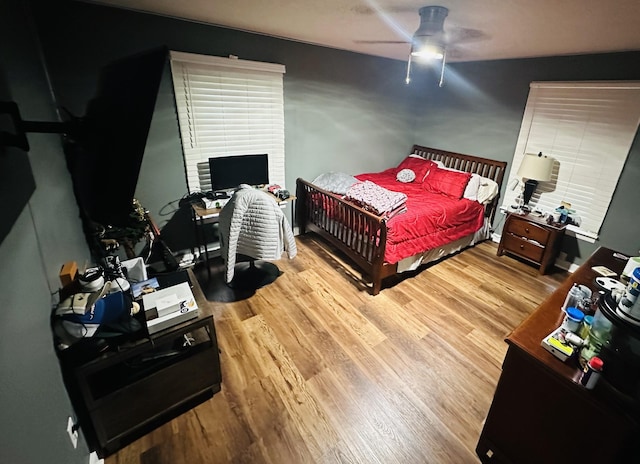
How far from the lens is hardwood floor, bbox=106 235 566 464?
5.20ft

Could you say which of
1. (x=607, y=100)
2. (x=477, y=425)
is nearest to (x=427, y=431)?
(x=477, y=425)

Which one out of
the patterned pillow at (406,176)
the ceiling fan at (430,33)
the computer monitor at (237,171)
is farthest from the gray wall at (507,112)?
the computer monitor at (237,171)

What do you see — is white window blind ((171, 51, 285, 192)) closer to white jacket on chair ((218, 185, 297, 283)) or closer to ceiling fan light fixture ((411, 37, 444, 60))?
white jacket on chair ((218, 185, 297, 283))

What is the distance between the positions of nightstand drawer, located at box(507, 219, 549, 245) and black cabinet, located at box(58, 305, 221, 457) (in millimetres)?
3325

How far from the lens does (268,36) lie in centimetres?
304

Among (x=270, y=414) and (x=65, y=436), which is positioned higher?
(x=65, y=436)

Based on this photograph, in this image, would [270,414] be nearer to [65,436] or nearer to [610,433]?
[65,436]

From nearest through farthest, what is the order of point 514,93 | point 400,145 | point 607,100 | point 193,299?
point 193,299 → point 607,100 → point 514,93 → point 400,145

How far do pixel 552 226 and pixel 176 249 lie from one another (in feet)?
13.0

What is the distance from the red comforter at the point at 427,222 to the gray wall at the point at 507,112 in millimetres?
931

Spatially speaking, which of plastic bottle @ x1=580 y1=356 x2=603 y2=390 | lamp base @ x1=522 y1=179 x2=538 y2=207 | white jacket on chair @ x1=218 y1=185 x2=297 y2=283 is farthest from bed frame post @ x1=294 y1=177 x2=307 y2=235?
plastic bottle @ x1=580 y1=356 x2=603 y2=390

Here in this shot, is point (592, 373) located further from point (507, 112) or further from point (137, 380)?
point (507, 112)

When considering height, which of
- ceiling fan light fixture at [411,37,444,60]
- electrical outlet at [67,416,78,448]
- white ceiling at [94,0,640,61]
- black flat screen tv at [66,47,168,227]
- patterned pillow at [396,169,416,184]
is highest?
white ceiling at [94,0,640,61]

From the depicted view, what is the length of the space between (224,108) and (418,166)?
2678 mm
